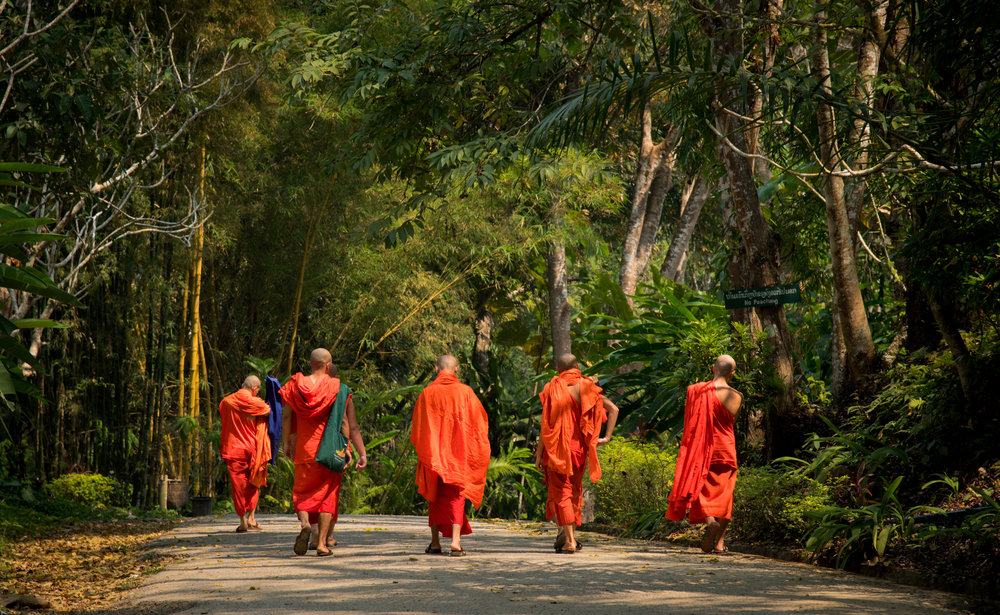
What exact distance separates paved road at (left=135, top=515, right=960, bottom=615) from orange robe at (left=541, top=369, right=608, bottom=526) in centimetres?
44

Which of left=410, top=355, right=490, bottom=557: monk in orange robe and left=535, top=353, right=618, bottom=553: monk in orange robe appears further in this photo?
left=535, top=353, right=618, bottom=553: monk in orange robe

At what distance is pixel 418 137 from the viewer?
10164 mm

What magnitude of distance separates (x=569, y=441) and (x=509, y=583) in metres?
2.13

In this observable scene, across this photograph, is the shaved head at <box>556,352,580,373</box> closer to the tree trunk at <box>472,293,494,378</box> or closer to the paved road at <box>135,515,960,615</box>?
Answer: the paved road at <box>135,515,960,615</box>

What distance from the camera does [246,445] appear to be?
33.6 feet

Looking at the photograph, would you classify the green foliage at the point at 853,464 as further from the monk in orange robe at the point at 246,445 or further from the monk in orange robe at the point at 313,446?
the monk in orange robe at the point at 246,445

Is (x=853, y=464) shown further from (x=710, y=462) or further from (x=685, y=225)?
(x=685, y=225)

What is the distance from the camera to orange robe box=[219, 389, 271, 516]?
10.1 meters

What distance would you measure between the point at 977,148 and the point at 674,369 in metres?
5.58

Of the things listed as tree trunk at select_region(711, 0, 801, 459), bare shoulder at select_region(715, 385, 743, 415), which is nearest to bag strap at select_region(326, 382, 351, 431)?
bare shoulder at select_region(715, 385, 743, 415)

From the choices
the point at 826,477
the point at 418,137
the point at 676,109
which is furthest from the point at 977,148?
the point at 418,137

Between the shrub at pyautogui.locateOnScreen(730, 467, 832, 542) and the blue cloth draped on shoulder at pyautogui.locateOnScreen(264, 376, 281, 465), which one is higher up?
the blue cloth draped on shoulder at pyautogui.locateOnScreen(264, 376, 281, 465)

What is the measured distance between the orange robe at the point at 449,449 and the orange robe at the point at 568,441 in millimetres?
600

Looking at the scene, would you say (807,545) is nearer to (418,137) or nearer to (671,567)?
(671,567)
